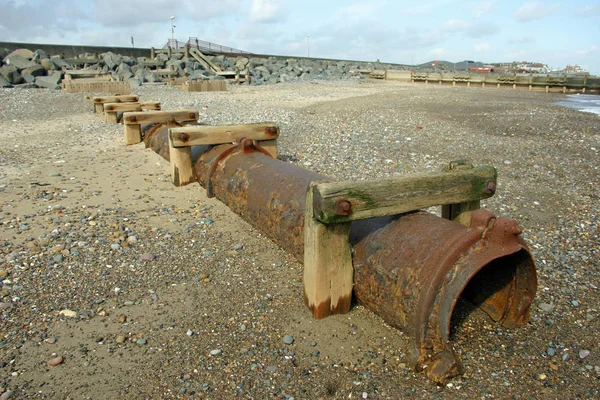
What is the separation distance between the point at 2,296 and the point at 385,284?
9.12ft

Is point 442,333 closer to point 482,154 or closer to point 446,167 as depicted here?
point 446,167

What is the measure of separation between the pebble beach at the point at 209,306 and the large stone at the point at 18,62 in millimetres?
22621

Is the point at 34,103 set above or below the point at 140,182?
Answer: above

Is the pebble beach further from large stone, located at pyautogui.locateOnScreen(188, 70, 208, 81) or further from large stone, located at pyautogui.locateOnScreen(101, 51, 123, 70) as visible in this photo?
large stone, located at pyautogui.locateOnScreen(101, 51, 123, 70)

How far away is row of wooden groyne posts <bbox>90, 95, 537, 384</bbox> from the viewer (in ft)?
8.79

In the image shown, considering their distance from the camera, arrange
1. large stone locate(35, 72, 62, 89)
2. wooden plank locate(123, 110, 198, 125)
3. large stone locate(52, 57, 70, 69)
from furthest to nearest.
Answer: large stone locate(52, 57, 70, 69), large stone locate(35, 72, 62, 89), wooden plank locate(123, 110, 198, 125)

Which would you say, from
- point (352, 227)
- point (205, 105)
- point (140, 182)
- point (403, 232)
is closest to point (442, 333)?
point (403, 232)

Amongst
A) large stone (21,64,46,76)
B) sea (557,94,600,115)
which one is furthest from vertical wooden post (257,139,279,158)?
large stone (21,64,46,76)

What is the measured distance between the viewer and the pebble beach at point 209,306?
2768 millimetres

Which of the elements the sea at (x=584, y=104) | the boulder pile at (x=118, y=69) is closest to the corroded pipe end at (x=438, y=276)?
the sea at (x=584, y=104)

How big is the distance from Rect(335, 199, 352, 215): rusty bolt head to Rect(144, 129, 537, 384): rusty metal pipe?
395 mm

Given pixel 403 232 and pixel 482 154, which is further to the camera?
pixel 482 154

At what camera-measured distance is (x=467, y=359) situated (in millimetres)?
Answer: 2949

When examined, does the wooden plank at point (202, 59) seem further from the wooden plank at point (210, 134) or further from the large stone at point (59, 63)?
the wooden plank at point (210, 134)
